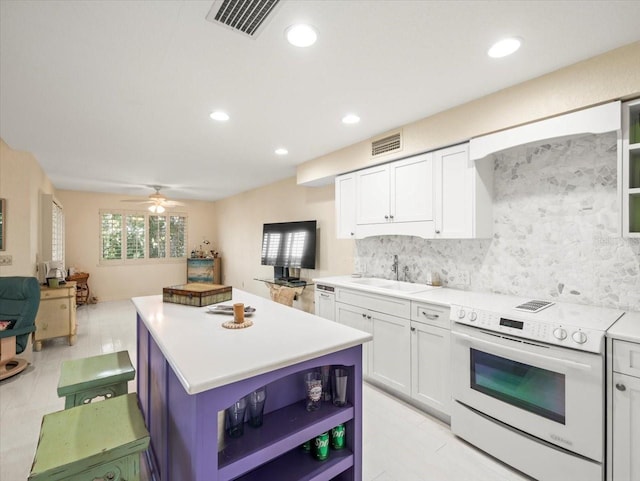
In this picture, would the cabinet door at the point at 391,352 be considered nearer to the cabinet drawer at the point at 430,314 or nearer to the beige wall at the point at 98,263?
the cabinet drawer at the point at 430,314

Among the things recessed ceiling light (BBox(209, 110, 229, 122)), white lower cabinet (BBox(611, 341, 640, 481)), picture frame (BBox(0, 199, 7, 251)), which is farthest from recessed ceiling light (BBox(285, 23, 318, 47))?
picture frame (BBox(0, 199, 7, 251))

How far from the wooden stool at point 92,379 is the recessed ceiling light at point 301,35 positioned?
2.21m

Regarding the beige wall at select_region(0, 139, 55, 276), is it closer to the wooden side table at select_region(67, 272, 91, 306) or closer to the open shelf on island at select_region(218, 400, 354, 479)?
the wooden side table at select_region(67, 272, 91, 306)

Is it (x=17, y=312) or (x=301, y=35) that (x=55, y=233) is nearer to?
(x=17, y=312)

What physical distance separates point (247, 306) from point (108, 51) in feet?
5.77

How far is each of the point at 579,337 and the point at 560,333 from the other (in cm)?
8

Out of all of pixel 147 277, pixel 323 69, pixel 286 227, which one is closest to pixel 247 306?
pixel 323 69

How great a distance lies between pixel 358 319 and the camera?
10.5ft

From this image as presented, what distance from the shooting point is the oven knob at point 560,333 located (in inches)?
69.2

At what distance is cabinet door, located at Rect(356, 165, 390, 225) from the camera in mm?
3346

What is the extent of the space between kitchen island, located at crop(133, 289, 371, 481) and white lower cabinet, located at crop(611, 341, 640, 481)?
4.37ft

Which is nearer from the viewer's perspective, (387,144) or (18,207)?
(387,144)

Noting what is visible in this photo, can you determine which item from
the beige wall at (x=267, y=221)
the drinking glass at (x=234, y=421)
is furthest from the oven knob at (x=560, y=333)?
the beige wall at (x=267, y=221)

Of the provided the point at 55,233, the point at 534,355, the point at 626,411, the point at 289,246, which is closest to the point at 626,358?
the point at 626,411
